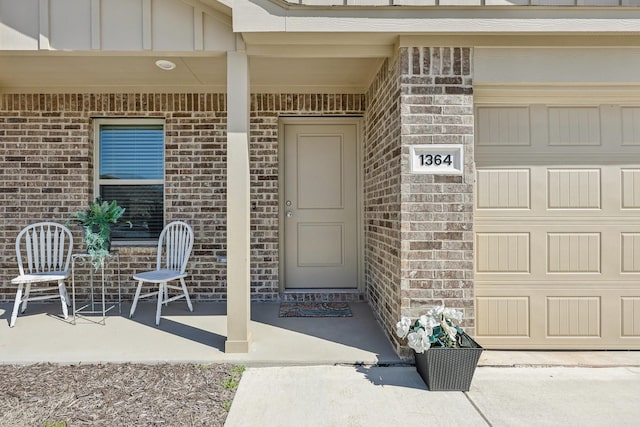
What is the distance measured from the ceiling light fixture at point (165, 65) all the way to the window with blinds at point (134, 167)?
1051 millimetres

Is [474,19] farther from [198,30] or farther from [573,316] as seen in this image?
[573,316]

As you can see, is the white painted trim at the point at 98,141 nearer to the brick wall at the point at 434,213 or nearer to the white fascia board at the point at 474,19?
the white fascia board at the point at 474,19

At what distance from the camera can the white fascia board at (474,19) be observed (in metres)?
2.80

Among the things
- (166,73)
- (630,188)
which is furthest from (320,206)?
(630,188)

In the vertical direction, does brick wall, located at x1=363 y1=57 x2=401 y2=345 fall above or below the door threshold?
above

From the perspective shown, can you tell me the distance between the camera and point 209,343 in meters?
3.13

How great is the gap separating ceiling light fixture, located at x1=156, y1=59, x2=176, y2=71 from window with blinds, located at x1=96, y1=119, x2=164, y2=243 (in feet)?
3.45

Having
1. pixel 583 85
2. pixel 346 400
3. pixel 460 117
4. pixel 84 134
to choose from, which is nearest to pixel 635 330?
pixel 583 85

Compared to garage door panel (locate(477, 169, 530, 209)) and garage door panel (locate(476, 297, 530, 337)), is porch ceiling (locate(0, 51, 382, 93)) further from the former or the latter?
garage door panel (locate(476, 297, 530, 337))

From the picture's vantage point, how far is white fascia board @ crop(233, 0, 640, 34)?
9.18ft

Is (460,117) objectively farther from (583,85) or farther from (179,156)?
(179,156)

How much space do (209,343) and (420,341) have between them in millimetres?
1705

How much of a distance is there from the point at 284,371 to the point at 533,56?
3.03 metres

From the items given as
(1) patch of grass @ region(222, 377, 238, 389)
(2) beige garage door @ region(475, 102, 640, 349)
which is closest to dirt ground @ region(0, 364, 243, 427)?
(1) patch of grass @ region(222, 377, 238, 389)
